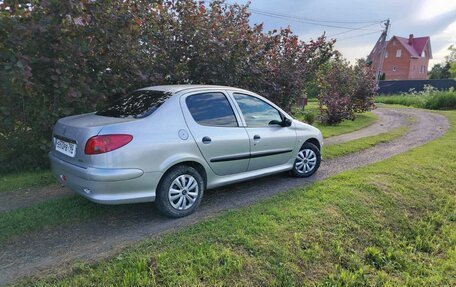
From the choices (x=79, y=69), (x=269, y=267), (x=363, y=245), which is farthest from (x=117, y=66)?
(x=363, y=245)

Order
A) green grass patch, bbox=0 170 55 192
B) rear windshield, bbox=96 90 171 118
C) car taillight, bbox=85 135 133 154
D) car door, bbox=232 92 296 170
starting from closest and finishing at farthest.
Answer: car taillight, bbox=85 135 133 154 < rear windshield, bbox=96 90 171 118 < car door, bbox=232 92 296 170 < green grass patch, bbox=0 170 55 192

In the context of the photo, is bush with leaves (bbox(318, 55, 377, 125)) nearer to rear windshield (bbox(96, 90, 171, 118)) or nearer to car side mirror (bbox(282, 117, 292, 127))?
car side mirror (bbox(282, 117, 292, 127))

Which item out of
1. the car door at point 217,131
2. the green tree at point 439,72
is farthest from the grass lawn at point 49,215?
the green tree at point 439,72

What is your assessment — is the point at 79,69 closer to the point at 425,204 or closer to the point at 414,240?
the point at 414,240

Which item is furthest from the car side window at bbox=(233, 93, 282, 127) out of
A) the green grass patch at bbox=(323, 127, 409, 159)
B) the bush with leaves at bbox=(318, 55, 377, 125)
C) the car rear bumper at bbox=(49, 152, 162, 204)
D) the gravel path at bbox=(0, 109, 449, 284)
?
the bush with leaves at bbox=(318, 55, 377, 125)

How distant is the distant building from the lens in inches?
2041

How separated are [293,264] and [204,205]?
61.6 inches

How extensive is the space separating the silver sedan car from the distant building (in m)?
54.1

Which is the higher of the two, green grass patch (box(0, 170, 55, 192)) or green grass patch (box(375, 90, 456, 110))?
green grass patch (box(375, 90, 456, 110))

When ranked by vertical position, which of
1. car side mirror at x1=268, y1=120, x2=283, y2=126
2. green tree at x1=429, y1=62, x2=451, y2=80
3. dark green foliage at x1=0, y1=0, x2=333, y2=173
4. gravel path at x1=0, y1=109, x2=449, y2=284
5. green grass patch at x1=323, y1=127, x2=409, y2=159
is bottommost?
gravel path at x1=0, y1=109, x2=449, y2=284

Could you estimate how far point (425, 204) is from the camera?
4996 mm

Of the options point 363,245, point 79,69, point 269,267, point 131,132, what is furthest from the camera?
point 79,69

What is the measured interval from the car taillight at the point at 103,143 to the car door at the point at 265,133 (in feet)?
6.07

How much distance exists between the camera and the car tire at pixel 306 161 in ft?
18.4
